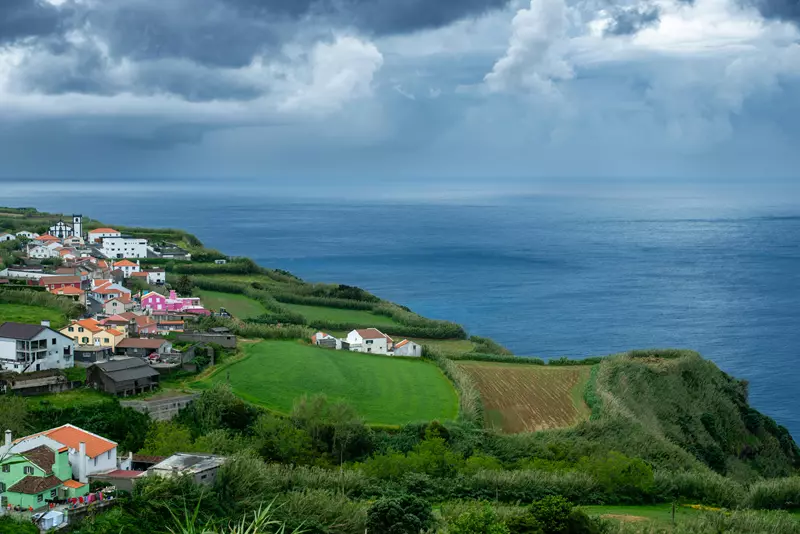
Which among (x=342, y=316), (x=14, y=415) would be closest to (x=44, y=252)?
(x=342, y=316)

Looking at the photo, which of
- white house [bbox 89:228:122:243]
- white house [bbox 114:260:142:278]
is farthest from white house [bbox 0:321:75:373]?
white house [bbox 89:228:122:243]

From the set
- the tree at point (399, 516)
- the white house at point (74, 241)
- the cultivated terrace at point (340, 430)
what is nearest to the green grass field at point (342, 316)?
the cultivated terrace at point (340, 430)

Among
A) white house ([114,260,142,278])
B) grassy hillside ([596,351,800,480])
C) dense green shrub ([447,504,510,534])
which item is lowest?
grassy hillside ([596,351,800,480])

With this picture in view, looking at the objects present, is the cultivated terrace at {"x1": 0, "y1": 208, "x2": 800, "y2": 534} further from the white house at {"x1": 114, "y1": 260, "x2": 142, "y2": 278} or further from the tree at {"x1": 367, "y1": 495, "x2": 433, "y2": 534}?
the white house at {"x1": 114, "y1": 260, "x2": 142, "y2": 278}

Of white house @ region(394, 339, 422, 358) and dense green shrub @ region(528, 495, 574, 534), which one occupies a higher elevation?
dense green shrub @ region(528, 495, 574, 534)

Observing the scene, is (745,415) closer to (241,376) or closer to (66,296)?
(241,376)

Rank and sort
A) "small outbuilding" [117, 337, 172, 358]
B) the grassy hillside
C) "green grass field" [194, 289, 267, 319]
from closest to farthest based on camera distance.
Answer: "small outbuilding" [117, 337, 172, 358] < the grassy hillside < "green grass field" [194, 289, 267, 319]

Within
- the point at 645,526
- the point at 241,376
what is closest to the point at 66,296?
the point at 241,376

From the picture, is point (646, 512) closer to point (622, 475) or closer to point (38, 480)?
point (622, 475)
